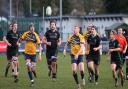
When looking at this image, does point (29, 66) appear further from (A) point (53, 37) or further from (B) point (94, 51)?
(A) point (53, 37)

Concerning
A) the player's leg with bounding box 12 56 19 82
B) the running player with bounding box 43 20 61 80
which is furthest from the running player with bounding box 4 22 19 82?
the running player with bounding box 43 20 61 80

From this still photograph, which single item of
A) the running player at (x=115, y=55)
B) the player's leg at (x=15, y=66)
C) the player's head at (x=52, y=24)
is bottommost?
the player's leg at (x=15, y=66)

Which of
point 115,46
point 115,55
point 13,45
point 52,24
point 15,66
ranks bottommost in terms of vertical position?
point 15,66

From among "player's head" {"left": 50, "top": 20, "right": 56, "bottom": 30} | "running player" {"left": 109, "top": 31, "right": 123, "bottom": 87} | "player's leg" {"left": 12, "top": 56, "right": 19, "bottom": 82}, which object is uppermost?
"player's head" {"left": 50, "top": 20, "right": 56, "bottom": 30}

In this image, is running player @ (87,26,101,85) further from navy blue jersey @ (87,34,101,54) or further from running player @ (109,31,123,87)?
running player @ (109,31,123,87)

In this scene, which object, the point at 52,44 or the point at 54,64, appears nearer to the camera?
the point at 54,64

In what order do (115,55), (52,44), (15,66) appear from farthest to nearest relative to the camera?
(52,44)
(15,66)
(115,55)

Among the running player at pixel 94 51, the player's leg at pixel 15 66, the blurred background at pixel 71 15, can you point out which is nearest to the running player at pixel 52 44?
the player's leg at pixel 15 66

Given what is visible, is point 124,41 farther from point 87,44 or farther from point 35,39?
point 35,39

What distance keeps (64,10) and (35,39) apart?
68217 mm

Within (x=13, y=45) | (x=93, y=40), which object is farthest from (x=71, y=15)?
(x=93, y=40)

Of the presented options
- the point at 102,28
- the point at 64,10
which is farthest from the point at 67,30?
the point at 64,10

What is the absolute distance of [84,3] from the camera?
9081cm

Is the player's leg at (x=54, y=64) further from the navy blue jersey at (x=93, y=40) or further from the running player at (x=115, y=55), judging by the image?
the running player at (x=115, y=55)
